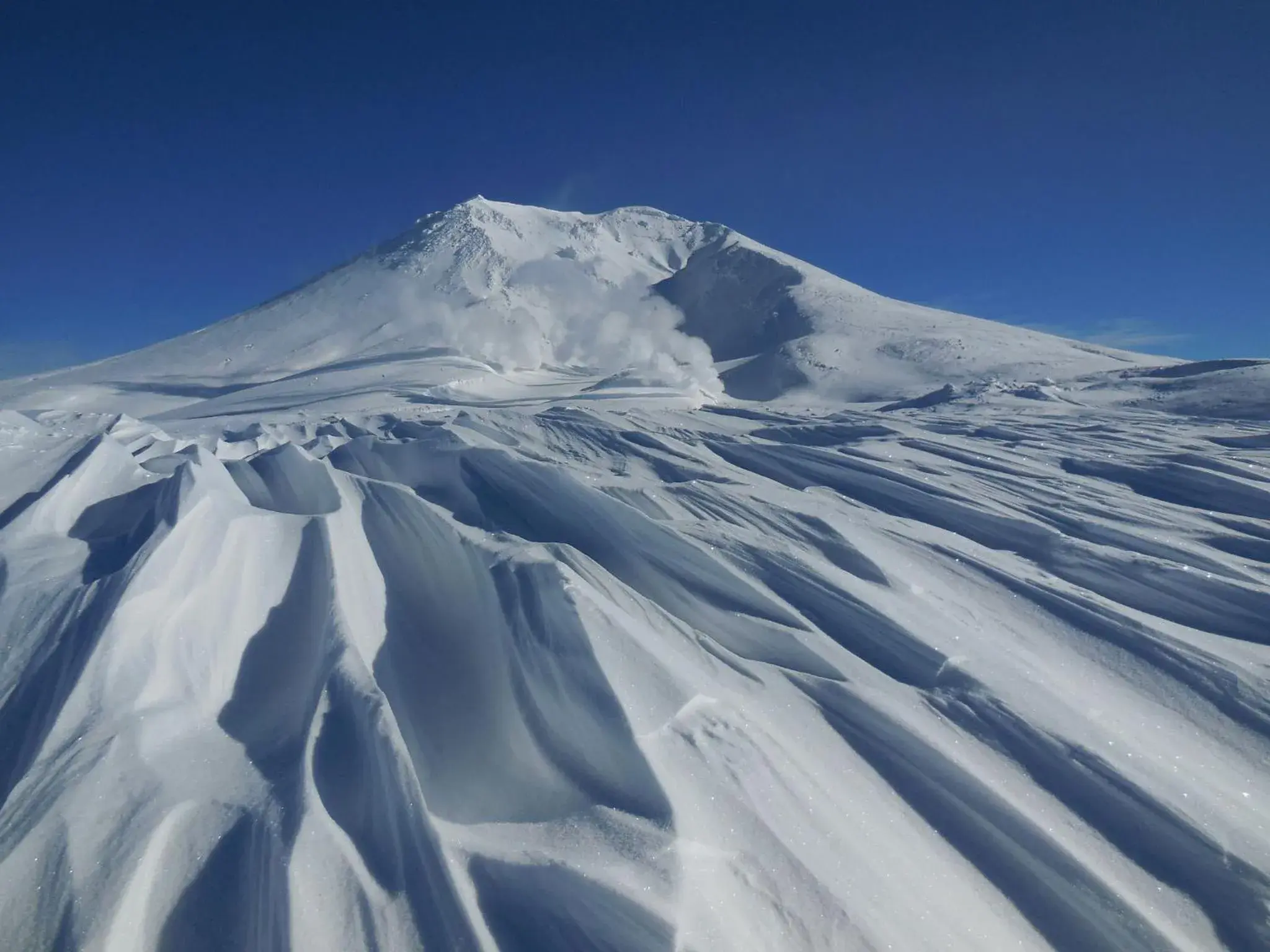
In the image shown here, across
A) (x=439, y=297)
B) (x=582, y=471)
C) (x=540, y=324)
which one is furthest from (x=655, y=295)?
(x=582, y=471)

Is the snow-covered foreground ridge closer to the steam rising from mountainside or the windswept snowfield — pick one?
A: the windswept snowfield

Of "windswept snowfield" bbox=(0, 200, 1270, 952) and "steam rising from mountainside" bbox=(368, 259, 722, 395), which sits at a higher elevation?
"steam rising from mountainside" bbox=(368, 259, 722, 395)

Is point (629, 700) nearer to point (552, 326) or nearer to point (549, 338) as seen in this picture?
point (549, 338)

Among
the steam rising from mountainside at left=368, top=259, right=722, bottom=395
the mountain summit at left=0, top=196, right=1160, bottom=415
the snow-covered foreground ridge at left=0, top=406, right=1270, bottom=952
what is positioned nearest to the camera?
the snow-covered foreground ridge at left=0, top=406, right=1270, bottom=952

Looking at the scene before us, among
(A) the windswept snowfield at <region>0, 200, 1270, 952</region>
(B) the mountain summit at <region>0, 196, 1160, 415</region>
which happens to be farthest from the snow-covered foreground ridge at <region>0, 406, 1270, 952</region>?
(B) the mountain summit at <region>0, 196, 1160, 415</region>

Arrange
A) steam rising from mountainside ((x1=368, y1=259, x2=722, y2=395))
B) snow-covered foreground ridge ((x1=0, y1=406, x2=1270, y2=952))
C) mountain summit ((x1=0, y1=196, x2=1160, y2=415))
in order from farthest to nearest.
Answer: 1. steam rising from mountainside ((x1=368, y1=259, x2=722, y2=395))
2. mountain summit ((x1=0, y1=196, x2=1160, y2=415))
3. snow-covered foreground ridge ((x1=0, y1=406, x2=1270, y2=952))

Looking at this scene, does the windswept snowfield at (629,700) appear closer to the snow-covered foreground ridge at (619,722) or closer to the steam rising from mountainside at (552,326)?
the snow-covered foreground ridge at (619,722)

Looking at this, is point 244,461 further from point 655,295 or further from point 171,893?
point 655,295

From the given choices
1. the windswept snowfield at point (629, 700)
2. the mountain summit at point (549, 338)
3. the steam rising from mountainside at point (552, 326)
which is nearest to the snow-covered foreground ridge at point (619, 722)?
the windswept snowfield at point (629, 700)
